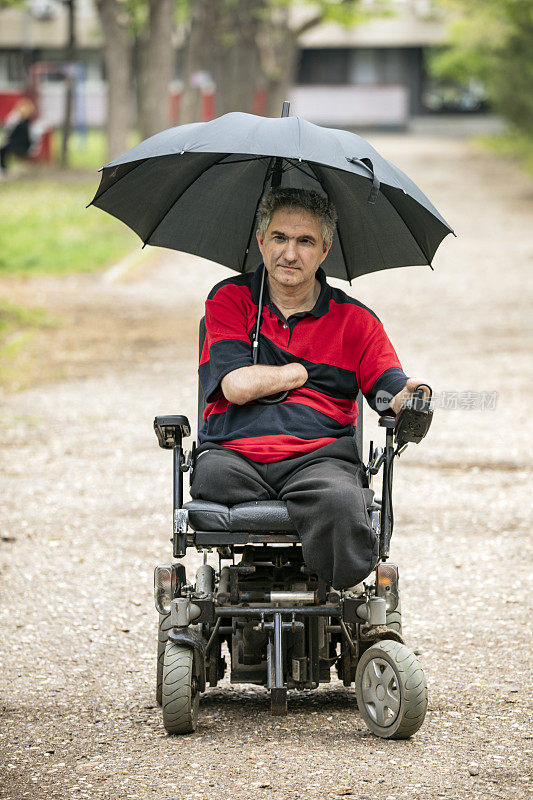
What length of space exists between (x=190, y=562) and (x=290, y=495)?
2.36 meters

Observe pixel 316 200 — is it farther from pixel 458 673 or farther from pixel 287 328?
pixel 458 673

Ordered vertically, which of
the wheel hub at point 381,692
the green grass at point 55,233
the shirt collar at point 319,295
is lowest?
the green grass at point 55,233

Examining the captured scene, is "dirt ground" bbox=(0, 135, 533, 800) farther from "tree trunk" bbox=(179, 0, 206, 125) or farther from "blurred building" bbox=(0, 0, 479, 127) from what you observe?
"blurred building" bbox=(0, 0, 479, 127)

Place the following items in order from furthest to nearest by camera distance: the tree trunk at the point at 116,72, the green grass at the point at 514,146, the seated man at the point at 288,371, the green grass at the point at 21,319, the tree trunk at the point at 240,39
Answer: the tree trunk at the point at 240,39 < the green grass at the point at 514,146 < the tree trunk at the point at 116,72 < the green grass at the point at 21,319 < the seated man at the point at 288,371

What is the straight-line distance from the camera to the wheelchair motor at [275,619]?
4.12 metres

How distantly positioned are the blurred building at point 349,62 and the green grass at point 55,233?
4329 cm

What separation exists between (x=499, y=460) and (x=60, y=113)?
37.9 metres

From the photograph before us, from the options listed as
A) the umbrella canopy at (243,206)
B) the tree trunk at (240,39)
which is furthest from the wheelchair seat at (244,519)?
the tree trunk at (240,39)

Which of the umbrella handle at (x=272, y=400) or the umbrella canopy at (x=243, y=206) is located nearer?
the umbrella handle at (x=272, y=400)

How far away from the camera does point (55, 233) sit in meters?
21.2

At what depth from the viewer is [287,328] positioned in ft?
15.1

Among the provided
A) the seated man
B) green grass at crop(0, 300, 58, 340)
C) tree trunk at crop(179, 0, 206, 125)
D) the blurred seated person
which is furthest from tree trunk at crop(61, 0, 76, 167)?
the seated man

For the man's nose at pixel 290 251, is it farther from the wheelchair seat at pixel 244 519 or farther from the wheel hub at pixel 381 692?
the wheel hub at pixel 381 692

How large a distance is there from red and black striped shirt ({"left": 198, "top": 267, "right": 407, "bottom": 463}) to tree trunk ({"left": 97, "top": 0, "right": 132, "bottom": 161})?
23162 millimetres
